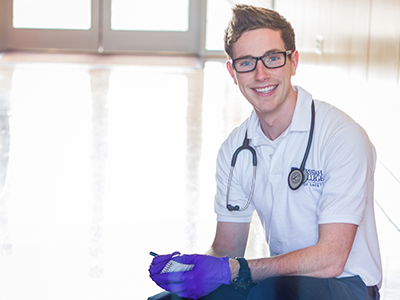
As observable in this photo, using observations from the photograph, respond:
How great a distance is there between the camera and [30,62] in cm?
745

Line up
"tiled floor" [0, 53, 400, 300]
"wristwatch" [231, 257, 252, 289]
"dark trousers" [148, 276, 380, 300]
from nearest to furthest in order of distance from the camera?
"dark trousers" [148, 276, 380, 300] → "wristwatch" [231, 257, 252, 289] → "tiled floor" [0, 53, 400, 300]

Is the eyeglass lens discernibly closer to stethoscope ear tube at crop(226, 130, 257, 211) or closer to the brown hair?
the brown hair

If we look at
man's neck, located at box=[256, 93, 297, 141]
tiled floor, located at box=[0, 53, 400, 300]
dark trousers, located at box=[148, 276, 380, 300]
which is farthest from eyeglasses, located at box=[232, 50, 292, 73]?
tiled floor, located at box=[0, 53, 400, 300]

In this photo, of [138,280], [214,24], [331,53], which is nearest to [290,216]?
[138,280]

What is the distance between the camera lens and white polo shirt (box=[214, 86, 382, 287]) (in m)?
1.32

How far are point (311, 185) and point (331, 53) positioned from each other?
3.23 metres

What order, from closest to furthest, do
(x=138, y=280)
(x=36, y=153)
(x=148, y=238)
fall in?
(x=138, y=280) → (x=148, y=238) → (x=36, y=153)

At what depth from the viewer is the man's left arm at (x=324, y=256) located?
130 cm

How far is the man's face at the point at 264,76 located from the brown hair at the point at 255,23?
12 millimetres

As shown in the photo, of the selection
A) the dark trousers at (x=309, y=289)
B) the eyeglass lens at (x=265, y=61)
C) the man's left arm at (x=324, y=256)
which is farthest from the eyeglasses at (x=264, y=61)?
the dark trousers at (x=309, y=289)

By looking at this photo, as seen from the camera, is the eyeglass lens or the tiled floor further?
the tiled floor

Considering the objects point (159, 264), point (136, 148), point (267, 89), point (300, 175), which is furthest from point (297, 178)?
point (136, 148)

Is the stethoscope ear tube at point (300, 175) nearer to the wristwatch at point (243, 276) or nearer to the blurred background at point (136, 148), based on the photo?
the wristwatch at point (243, 276)

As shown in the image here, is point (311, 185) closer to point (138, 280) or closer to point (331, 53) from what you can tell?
point (138, 280)
